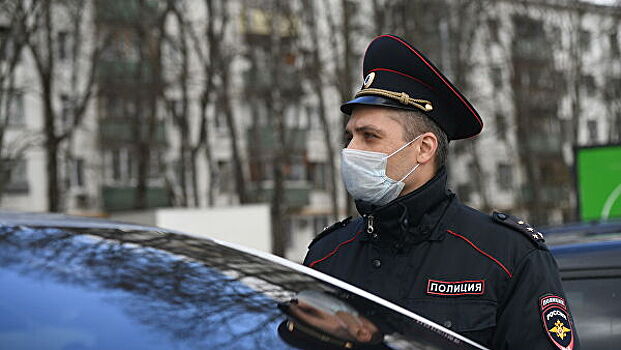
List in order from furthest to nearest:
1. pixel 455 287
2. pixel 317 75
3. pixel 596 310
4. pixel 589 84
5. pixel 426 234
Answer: pixel 589 84 → pixel 317 75 → pixel 596 310 → pixel 426 234 → pixel 455 287

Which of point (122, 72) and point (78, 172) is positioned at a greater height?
point (122, 72)

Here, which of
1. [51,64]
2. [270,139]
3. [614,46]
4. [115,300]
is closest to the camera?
[115,300]

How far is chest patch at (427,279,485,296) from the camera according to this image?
2184mm

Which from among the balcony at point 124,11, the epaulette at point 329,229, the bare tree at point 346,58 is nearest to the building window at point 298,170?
the bare tree at point 346,58

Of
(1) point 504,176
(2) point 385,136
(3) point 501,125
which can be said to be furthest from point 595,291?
(1) point 504,176

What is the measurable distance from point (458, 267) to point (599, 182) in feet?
38.4

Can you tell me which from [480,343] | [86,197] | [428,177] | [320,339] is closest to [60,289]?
[320,339]

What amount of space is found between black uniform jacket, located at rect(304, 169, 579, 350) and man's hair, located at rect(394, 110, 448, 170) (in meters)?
0.06

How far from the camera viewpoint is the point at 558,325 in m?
2.07

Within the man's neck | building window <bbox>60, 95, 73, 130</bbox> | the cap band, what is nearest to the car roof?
the man's neck

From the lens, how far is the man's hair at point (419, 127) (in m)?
2.48

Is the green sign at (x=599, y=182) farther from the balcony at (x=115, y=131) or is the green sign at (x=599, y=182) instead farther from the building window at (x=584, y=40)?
the building window at (x=584, y=40)

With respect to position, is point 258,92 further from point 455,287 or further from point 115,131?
point 455,287

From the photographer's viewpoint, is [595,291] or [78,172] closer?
[595,291]
